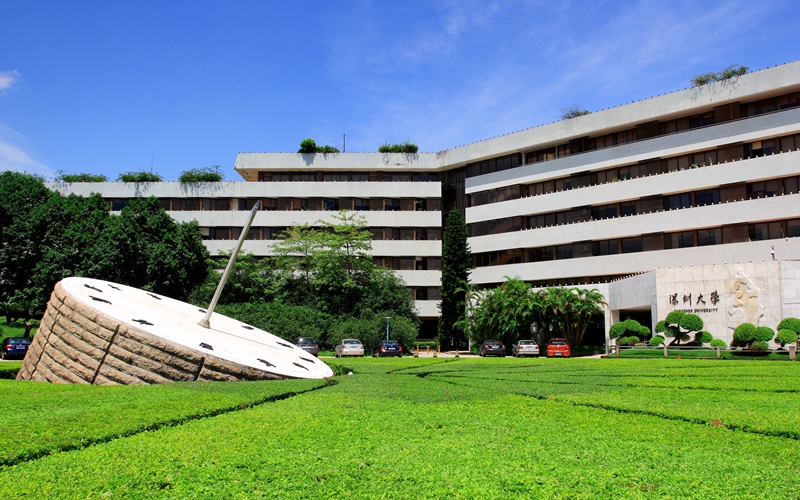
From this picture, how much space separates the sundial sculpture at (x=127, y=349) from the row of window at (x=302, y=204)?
A: 4865 centimetres

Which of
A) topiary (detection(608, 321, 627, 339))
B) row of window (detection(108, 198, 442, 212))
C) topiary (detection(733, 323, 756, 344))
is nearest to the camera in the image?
topiary (detection(733, 323, 756, 344))

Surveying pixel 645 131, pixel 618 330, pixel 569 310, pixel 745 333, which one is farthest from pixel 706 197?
pixel 745 333

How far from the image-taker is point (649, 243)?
155 ft

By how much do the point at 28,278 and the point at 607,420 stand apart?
49.8m

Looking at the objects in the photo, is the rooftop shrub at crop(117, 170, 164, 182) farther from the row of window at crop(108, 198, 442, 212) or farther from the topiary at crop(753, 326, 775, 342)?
the topiary at crop(753, 326, 775, 342)

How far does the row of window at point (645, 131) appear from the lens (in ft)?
145

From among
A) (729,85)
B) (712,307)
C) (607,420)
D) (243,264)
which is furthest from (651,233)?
(607,420)

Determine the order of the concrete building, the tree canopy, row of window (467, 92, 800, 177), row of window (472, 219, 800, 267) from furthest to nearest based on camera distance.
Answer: the tree canopy
row of window (467, 92, 800, 177)
row of window (472, 219, 800, 267)
the concrete building

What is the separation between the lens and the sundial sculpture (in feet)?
39.9

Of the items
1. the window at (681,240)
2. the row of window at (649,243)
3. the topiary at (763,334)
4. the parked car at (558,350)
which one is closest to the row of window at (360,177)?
the row of window at (649,243)

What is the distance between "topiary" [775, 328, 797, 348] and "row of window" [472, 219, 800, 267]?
15518mm

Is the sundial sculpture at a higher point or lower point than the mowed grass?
higher

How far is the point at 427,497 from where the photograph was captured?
15.8 feet

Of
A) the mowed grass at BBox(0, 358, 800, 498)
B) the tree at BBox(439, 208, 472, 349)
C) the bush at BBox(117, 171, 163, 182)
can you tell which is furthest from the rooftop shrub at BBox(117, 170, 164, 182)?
the mowed grass at BBox(0, 358, 800, 498)
